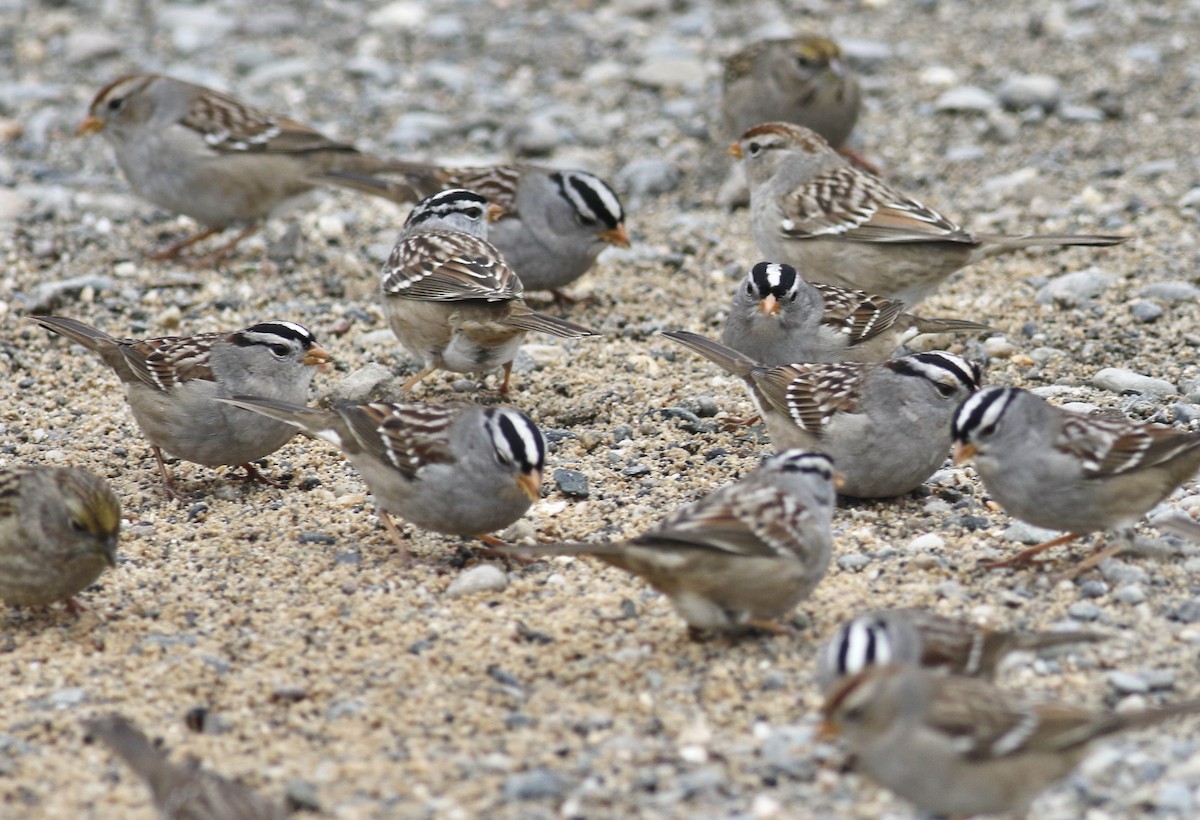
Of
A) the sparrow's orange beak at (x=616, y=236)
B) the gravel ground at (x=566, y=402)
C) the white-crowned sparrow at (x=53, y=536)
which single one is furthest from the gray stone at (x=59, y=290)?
the white-crowned sparrow at (x=53, y=536)

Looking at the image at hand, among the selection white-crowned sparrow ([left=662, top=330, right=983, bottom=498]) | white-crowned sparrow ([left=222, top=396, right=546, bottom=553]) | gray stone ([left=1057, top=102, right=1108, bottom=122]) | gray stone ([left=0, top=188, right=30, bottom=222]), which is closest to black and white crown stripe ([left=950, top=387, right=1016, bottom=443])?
white-crowned sparrow ([left=662, top=330, right=983, bottom=498])

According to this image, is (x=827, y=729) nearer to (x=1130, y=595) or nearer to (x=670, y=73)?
(x=1130, y=595)

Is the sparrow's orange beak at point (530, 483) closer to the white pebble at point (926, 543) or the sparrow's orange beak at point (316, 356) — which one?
the sparrow's orange beak at point (316, 356)

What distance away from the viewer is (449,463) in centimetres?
573

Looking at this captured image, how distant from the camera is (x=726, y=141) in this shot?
11062 mm

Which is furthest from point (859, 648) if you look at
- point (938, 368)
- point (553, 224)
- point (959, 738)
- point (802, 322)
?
point (553, 224)

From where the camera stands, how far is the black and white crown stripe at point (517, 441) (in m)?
5.61

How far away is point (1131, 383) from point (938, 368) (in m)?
1.54

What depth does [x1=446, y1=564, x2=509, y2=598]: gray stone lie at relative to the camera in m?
5.61

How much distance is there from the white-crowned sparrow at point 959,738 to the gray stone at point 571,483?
2.47m

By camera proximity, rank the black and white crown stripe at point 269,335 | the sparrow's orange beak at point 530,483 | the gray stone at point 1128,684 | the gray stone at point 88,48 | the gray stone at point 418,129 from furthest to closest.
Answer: the gray stone at point 88,48, the gray stone at point 418,129, the black and white crown stripe at point 269,335, the sparrow's orange beak at point 530,483, the gray stone at point 1128,684

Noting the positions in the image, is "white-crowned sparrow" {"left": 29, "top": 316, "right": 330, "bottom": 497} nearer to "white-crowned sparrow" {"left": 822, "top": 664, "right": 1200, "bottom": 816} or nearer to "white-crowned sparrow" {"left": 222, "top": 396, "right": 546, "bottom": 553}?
"white-crowned sparrow" {"left": 222, "top": 396, "right": 546, "bottom": 553}

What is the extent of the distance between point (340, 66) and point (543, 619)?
27.2ft

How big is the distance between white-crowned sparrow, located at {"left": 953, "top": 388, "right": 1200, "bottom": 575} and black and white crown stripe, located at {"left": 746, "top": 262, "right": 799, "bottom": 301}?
1.59m
